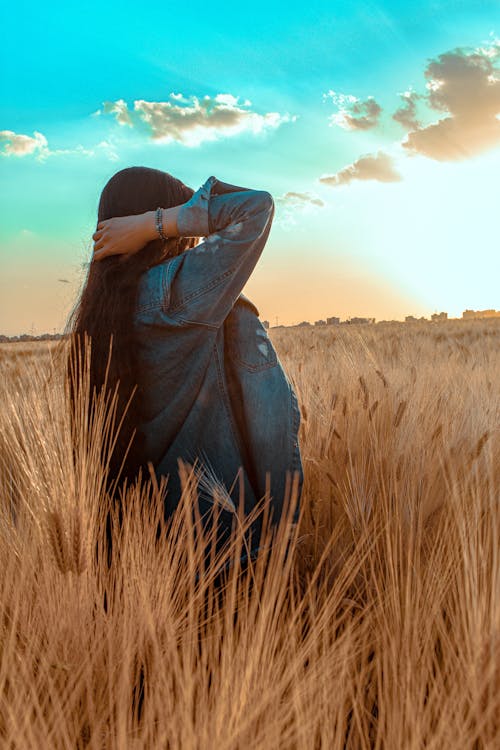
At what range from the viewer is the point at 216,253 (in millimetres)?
1402

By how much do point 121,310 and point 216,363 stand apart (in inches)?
11.2

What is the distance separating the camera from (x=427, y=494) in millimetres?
1466

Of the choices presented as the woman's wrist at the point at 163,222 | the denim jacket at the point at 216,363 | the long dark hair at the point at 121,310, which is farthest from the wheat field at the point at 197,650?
the woman's wrist at the point at 163,222

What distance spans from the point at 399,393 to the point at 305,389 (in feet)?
1.42

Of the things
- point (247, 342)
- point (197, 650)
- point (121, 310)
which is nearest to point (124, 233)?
point (121, 310)

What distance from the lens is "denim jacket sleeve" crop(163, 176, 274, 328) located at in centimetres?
140

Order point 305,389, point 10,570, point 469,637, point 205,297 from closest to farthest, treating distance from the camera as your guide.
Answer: point 469,637 < point 10,570 < point 205,297 < point 305,389

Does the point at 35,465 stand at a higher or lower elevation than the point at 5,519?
higher

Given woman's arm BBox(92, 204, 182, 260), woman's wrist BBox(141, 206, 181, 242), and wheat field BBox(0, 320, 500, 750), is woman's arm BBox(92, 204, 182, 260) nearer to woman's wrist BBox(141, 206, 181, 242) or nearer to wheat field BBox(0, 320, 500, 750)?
woman's wrist BBox(141, 206, 181, 242)

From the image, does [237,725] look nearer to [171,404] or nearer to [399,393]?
[171,404]

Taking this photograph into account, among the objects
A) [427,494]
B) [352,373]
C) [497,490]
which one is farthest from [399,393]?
[427,494]

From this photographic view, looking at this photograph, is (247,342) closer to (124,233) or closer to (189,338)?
(189,338)

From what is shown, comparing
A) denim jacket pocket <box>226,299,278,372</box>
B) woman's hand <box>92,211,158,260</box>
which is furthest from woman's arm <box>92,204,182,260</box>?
denim jacket pocket <box>226,299,278,372</box>

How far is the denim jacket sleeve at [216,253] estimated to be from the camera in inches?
54.9
